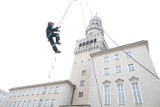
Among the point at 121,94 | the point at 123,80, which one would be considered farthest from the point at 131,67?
the point at 121,94

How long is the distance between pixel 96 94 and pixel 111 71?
479 cm

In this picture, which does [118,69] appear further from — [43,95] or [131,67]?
[43,95]

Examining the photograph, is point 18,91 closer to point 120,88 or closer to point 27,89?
point 27,89

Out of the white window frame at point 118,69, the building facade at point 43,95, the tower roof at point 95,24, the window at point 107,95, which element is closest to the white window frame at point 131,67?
the white window frame at point 118,69

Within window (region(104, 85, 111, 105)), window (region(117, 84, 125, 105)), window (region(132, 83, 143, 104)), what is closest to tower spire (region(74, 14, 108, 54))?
window (region(104, 85, 111, 105))

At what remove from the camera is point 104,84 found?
2220 cm

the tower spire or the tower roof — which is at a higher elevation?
the tower roof

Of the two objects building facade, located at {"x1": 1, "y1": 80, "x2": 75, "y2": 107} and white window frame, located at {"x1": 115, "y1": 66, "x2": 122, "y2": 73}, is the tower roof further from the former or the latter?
white window frame, located at {"x1": 115, "y1": 66, "x2": 122, "y2": 73}

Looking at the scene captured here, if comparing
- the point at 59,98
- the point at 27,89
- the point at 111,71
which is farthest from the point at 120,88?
the point at 27,89

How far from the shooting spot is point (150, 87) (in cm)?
1820

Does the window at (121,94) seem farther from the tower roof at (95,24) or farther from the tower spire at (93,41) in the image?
the tower roof at (95,24)

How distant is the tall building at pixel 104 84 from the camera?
A: 1862 centimetres

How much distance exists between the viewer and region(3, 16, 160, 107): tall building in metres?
18.6

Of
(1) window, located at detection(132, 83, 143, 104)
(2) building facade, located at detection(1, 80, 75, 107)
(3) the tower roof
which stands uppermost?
(3) the tower roof
